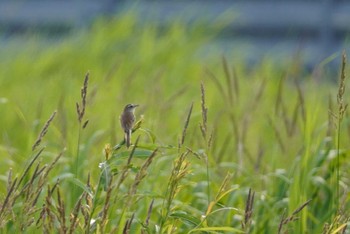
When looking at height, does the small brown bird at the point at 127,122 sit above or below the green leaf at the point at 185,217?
above

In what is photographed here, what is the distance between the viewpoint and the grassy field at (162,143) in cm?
248

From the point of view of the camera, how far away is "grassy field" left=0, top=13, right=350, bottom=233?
248cm

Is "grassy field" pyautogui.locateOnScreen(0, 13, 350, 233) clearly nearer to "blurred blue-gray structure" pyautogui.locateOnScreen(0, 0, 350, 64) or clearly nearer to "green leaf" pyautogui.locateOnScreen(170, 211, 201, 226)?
"green leaf" pyautogui.locateOnScreen(170, 211, 201, 226)

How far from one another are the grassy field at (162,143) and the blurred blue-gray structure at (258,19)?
1.20 m

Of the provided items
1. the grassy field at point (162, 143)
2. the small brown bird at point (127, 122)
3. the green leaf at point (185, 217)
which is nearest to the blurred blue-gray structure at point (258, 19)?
the grassy field at point (162, 143)

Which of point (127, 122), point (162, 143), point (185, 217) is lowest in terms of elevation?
point (185, 217)

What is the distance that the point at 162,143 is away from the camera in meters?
3.12

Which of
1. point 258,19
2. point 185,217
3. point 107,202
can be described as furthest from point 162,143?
point 258,19

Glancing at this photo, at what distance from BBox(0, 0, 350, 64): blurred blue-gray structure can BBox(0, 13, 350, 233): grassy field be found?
1.20 m

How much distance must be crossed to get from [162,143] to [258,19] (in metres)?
7.79

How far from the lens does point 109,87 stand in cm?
609

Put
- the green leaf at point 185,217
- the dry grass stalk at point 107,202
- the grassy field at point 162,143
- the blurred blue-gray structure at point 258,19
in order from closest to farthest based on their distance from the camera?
the dry grass stalk at point 107,202 < the grassy field at point 162,143 < the green leaf at point 185,217 < the blurred blue-gray structure at point 258,19

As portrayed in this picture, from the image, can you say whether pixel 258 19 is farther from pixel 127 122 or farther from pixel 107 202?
pixel 107 202

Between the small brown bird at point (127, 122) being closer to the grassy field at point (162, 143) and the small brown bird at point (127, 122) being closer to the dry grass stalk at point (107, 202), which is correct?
the grassy field at point (162, 143)
